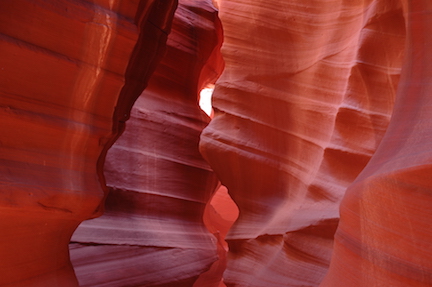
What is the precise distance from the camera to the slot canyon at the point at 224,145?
177 cm

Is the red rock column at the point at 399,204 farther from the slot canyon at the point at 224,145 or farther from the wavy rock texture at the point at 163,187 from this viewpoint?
the wavy rock texture at the point at 163,187

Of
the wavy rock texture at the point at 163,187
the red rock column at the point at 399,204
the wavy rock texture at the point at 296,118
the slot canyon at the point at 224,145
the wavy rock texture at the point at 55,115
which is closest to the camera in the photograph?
the red rock column at the point at 399,204

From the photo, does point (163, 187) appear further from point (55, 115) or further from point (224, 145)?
point (55, 115)

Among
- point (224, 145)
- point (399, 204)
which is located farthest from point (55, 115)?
point (399, 204)

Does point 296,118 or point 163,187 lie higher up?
point 296,118

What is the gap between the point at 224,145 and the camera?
3686mm

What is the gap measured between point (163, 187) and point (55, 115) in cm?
225

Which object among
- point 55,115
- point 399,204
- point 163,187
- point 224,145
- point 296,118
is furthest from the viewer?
point 163,187

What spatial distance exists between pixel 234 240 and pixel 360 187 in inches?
83.7

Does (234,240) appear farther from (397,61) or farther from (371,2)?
(371,2)

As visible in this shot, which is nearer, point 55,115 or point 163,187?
point 55,115

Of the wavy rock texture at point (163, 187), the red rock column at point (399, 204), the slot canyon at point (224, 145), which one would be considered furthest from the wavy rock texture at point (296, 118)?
the red rock column at point (399, 204)

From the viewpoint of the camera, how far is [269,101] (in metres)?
3.66

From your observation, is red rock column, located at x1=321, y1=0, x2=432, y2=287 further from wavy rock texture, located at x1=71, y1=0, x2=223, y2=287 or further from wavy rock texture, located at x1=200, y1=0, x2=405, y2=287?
wavy rock texture, located at x1=71, y1=0, x2=223, y2=287
